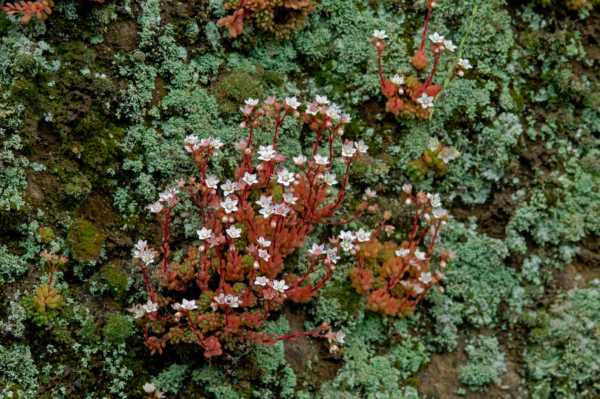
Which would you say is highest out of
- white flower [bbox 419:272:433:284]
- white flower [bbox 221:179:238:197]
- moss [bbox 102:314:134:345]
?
white flower [bbox 221:179:238:197]

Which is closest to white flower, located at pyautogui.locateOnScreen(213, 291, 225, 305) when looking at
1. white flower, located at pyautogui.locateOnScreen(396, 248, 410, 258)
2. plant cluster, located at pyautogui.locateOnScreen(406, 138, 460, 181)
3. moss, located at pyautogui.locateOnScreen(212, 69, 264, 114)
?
white flower, located at pyautogui.locateOnScreen(396, 248, 410, 258)

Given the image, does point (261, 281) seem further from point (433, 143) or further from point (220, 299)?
point (433, 143)

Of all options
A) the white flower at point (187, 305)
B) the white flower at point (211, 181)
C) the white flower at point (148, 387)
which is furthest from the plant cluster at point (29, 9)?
the white flower at point (148, 387)

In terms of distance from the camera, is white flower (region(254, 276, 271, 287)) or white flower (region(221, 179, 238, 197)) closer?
white flower (region(254, 276, 271, 287))

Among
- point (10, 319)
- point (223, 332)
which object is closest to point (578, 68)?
point (223, 332)

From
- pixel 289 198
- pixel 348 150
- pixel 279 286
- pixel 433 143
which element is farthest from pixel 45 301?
pixel 433 143

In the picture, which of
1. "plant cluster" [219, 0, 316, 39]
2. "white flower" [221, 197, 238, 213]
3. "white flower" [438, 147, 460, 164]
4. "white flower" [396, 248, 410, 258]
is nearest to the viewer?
"white flower" [221, 197, 238, 213]

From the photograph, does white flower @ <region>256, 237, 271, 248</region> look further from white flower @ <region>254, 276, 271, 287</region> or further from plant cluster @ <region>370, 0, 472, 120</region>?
plant cluster @ <region>370, 0, 472, 120</region>

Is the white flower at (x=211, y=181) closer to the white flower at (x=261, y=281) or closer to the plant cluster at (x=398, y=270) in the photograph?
the white flower at (x=261, y=281)
